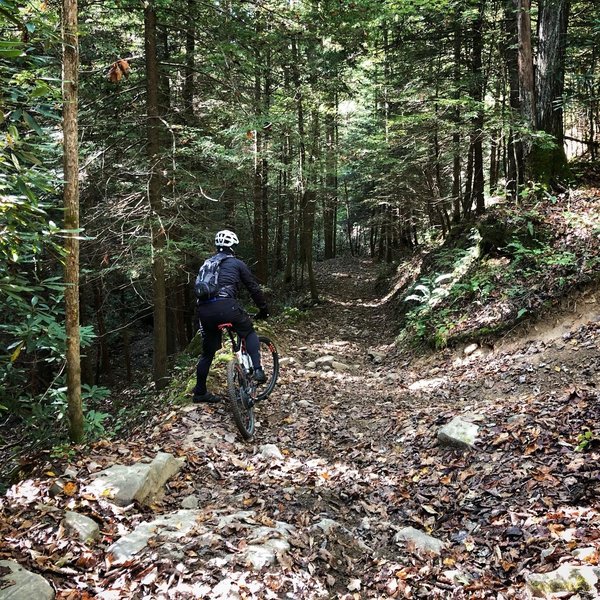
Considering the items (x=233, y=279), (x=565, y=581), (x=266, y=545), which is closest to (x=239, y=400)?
(x=233, y=279)

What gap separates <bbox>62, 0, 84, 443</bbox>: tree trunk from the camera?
15.5ft

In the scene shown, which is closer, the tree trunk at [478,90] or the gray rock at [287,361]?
the gray rock at [287,361]

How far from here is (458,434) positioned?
5.23 m

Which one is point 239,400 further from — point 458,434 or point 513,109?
point 513,109

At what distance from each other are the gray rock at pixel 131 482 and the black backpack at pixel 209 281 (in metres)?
2.15

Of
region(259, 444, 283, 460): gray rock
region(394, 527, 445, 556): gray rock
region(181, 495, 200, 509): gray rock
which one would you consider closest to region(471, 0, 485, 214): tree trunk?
region(259, 444, 283, 460): gray rock

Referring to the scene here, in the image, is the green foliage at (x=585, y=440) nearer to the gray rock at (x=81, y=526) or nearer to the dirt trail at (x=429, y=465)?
the dirt trail at (x=429, y=465)

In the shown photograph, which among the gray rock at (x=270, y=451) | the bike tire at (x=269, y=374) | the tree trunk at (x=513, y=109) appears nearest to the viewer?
the gray rock at (x=270, y=451)

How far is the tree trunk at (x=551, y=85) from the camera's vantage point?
949 cm

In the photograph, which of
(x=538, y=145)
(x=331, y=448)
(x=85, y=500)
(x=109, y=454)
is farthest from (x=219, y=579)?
(x=538, y=145)

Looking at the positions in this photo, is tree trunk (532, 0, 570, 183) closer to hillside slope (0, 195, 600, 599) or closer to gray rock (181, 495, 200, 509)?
hillside slope (0, 195, 600, 599)

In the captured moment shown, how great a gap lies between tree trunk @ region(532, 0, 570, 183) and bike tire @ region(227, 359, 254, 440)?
7.86 m

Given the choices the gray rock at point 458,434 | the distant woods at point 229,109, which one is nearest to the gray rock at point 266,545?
the gray rock at point 458,434

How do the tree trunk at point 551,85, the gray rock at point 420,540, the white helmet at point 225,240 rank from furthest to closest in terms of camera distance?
the tree trunk at point 551,85
the white helmet at point 225,240
the gray rock at point 420,540
